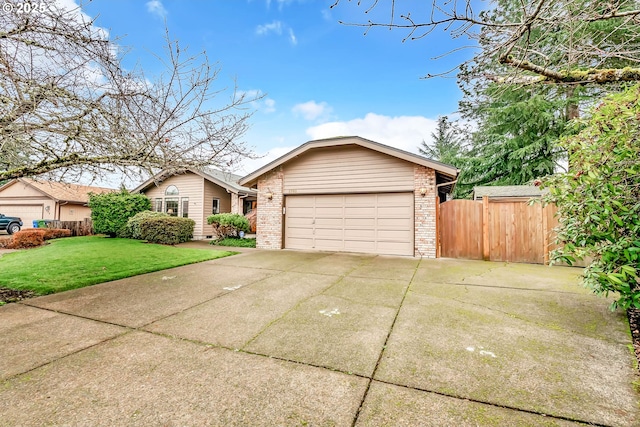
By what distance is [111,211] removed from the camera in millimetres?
13844

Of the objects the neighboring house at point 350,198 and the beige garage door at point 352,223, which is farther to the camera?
the beige garage door at point 352,223

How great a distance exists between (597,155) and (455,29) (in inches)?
85.3

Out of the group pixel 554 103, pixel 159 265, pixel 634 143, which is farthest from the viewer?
pixel 554 103

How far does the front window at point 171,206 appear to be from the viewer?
15.2 metres

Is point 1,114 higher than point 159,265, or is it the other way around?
point 1,114

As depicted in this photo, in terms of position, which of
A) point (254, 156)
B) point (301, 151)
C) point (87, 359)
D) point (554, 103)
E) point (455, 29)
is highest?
point (554, 103)

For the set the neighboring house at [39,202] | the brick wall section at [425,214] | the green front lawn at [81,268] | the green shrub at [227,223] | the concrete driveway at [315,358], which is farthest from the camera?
the neighboring house at [39,202]

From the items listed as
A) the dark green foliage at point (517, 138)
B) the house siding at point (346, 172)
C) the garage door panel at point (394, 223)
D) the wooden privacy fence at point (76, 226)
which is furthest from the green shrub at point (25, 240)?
the dark green foliage at point (517, 138)

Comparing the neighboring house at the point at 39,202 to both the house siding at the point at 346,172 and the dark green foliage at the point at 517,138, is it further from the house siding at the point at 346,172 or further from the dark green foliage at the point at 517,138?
the dark green foliage at the point at 517,138

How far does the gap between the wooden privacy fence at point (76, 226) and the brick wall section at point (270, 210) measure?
11738 millimetres

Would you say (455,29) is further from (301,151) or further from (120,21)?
(301,151)

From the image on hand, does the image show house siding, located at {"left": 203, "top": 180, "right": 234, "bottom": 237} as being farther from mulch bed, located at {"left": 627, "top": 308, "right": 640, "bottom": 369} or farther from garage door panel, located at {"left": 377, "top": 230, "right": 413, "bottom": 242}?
mulch bed, located at {"left": 627, "top": 308, "right": 640, "bottom": 369}

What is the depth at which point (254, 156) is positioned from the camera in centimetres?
448

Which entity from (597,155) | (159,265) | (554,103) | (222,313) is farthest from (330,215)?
(554,103)
